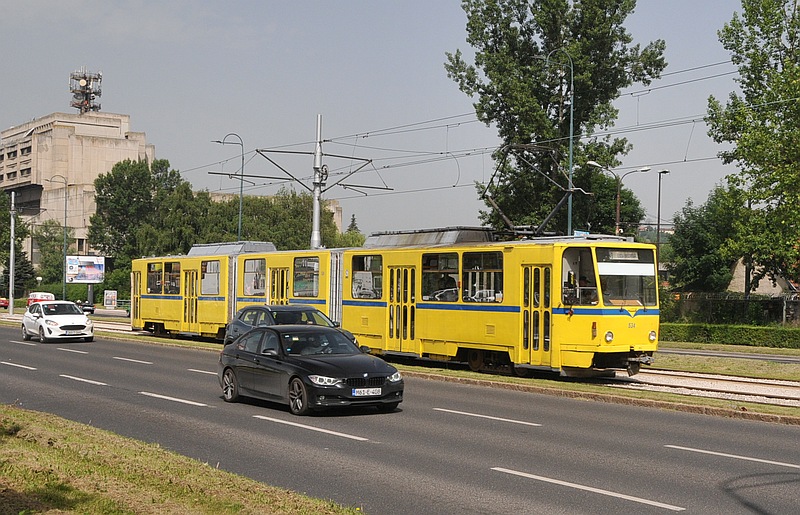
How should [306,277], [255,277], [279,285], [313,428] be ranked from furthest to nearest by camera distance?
[255,277]
[279,285]
[306,277]
[313,428]

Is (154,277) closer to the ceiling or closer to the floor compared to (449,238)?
closer to the floor

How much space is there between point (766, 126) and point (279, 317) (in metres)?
27.9

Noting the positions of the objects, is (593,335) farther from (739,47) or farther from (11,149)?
(11,149)

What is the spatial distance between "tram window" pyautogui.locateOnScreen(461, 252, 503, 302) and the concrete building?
379 feet

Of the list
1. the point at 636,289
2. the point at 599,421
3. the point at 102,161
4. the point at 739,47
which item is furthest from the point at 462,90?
the point at 102,161

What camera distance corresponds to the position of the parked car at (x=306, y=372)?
1571 cm

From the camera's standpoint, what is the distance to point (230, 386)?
1770 centimetres

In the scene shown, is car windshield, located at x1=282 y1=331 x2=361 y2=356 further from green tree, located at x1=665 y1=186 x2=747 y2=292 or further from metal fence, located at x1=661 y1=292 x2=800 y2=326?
green tree, located at x1=665 y1=186 x2=747 y2=292

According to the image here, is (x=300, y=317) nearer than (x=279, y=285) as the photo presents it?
Yes

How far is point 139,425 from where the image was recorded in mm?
14516

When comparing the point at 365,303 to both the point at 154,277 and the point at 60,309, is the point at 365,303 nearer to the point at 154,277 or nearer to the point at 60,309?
the point at 60,309

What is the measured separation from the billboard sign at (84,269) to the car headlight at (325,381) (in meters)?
73.4

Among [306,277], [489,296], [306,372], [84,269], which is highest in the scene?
[84,269]

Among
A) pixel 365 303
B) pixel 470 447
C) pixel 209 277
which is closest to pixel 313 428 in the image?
pixel 470 447
